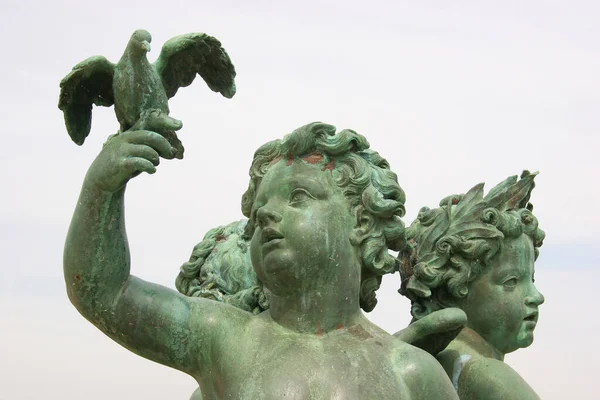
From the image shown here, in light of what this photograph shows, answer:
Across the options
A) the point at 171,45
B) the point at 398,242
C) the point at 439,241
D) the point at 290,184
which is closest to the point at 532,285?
the point at 439,241

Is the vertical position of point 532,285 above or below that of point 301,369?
above

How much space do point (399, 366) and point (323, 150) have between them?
1167mm

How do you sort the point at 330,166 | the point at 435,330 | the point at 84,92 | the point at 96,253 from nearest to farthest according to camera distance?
1. the point at 96,253
2. the point at 84,92
3. the point at 330,166
4. the point at 435,330

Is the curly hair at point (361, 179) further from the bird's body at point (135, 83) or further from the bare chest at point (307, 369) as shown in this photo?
the bird's body at point (135, 83)

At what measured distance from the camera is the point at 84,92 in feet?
22.9

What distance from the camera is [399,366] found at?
6.78m

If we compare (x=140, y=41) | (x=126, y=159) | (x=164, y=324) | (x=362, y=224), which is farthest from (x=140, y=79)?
(x=362, y=224)

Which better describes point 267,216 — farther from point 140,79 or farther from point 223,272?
point 223,272

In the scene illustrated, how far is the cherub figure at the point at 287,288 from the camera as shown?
6621mm

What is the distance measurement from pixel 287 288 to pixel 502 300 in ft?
5.53

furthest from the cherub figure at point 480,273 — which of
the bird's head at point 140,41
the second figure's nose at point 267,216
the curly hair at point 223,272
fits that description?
the bird's head at point 140,41

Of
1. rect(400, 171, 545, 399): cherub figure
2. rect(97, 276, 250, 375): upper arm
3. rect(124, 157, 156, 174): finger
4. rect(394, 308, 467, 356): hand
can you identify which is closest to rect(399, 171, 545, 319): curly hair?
rect(400, 171, 545, 399): cherub figure

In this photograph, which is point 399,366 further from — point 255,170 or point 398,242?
point 255,170

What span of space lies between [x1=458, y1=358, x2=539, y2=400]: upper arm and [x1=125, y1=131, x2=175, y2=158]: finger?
7.30ft
